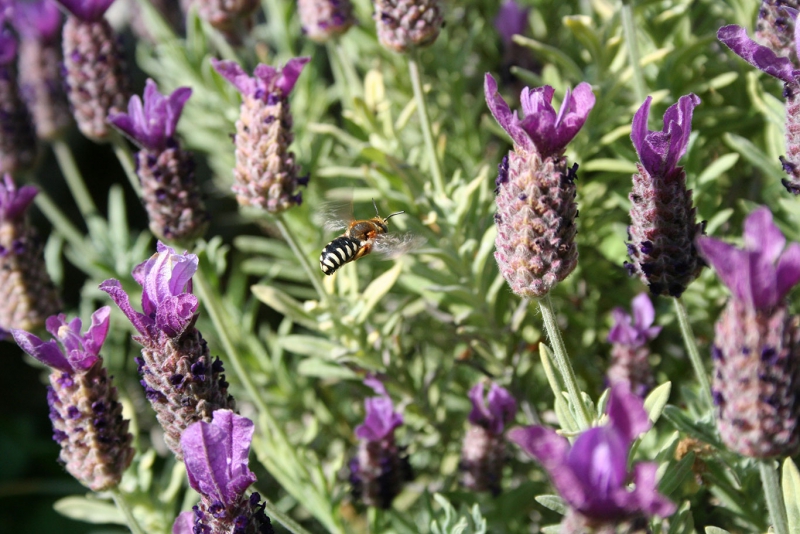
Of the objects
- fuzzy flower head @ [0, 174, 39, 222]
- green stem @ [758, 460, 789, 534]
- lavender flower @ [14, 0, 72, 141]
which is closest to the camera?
green stem @ [758, 460, 789, 534]

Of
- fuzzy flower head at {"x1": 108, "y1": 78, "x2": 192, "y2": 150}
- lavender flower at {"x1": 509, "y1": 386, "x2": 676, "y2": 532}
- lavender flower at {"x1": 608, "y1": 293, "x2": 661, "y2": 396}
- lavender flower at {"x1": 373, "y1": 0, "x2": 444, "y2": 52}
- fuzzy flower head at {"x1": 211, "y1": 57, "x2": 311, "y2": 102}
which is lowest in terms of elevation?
lavender flower at {"x1": 608, "y1": 293, "x2": 661, "y2": 396}

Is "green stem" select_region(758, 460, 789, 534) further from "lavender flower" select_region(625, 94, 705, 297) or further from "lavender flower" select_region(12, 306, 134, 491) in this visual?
"lavender flower" select_region(12, 306, 134, 491)

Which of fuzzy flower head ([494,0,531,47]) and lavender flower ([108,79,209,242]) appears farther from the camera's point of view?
fuzzy flower head ([494,0,531,47])

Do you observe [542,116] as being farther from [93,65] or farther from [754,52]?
[93,65]

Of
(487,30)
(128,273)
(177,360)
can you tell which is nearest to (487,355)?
(177,360)

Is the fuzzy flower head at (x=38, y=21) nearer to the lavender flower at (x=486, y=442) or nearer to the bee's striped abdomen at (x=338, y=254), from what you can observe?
the bee's striped abdomen at (x=338, y=254)

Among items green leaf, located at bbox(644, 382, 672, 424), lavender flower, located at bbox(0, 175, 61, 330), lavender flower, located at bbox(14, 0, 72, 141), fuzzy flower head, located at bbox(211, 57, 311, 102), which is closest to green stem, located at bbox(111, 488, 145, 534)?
lavender flower, located at bbox(0, 175, 61, 330)

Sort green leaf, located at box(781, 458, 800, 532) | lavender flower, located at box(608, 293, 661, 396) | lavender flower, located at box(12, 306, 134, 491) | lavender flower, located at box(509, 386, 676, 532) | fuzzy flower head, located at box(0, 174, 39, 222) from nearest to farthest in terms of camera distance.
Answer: lavender flower, located at box(509, 386, 676, 532), green leaf, located at box(781, 458, 800, 532), lavender flower, located at box(12, 306, 134, 491), lavender flower, located at box(608, 293, 661, 396), fuzzy flower head, located at box(0, 174, 39, 222)

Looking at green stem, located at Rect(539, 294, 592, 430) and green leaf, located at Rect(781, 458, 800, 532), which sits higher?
green stem, located at Rect(539, 294, 592, 430)
